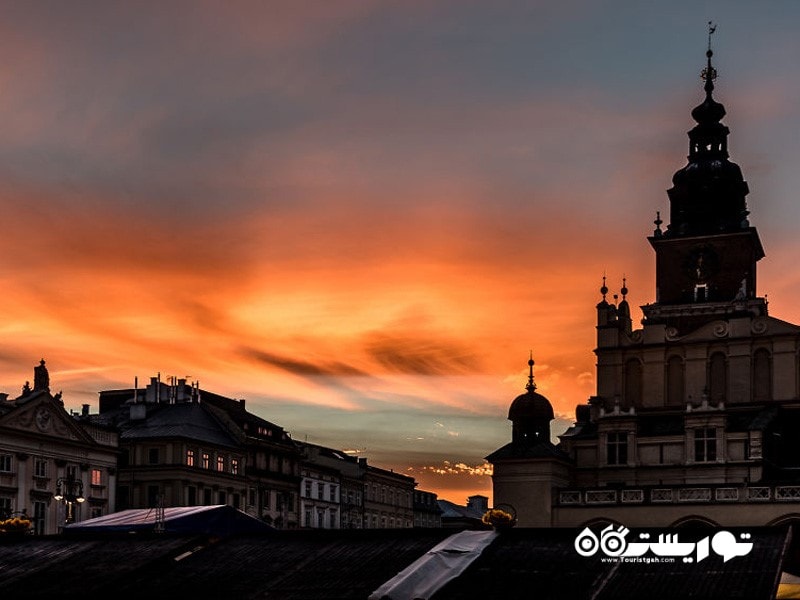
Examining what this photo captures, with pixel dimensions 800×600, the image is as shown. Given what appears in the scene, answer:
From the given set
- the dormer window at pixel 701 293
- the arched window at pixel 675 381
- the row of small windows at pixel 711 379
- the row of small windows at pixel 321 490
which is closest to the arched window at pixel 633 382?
the row of small windows at pixel 711 379

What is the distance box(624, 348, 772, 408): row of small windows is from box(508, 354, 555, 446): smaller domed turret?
7.46 meters

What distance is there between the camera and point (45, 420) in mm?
92062

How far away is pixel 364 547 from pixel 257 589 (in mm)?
3659

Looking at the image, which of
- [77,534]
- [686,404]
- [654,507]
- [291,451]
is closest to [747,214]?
[686,404]

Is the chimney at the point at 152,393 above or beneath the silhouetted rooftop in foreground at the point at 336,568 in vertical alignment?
above

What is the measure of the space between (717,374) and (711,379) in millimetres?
567

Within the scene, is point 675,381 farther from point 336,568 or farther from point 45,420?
point 336,568

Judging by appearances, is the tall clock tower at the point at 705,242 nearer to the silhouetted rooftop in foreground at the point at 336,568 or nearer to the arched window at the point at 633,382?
the arched window at the point at 633,382

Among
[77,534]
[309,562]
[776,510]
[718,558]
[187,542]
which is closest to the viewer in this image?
[718,558]

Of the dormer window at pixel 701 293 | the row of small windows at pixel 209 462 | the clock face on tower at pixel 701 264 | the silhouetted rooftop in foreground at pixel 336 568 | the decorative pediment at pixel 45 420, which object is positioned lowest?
the silhouetted rooftop in foreground at pixel 336 568

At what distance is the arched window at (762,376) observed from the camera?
8981cm

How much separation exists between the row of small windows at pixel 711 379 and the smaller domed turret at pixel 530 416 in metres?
7.46

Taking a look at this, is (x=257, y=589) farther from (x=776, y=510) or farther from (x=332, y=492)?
(x=332, y=492)

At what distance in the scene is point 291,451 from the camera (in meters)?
122
